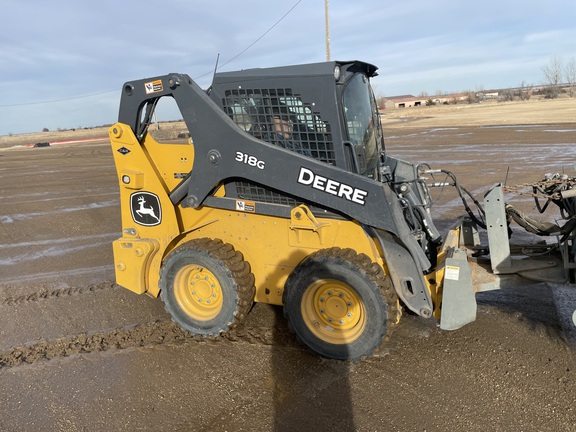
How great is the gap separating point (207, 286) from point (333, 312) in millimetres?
1261

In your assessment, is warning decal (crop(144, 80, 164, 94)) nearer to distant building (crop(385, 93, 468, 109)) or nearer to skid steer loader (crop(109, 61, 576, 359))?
skid steer loader (crop(109, 61, 576, 359))

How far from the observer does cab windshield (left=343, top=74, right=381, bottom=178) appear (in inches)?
161

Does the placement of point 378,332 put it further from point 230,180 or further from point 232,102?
point 232,102

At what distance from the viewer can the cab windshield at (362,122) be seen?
161 inches

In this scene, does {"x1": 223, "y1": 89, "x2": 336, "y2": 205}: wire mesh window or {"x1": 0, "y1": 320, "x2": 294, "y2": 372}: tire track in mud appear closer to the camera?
{"x1": 223, "y1": 89, "x2": 336, "y2": 205}: wire mesh window

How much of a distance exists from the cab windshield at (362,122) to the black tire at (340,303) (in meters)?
0.87

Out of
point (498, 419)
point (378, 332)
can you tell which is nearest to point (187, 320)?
point (378, 332)

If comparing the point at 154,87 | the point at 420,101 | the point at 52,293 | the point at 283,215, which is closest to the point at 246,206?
the point at 283,215

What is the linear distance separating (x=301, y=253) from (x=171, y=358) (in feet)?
5.01

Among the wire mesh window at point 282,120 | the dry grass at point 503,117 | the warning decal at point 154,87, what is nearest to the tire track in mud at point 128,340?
the wire mesh window at point 282,120

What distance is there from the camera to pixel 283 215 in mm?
4223

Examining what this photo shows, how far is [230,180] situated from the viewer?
4379 mm

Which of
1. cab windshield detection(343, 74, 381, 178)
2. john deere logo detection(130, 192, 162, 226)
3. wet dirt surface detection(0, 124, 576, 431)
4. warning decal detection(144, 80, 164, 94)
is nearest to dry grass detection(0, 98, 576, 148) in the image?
wet dirt surface detection(0, 124, 576, 431)

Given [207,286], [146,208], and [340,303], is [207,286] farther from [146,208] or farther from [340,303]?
[340,303]
